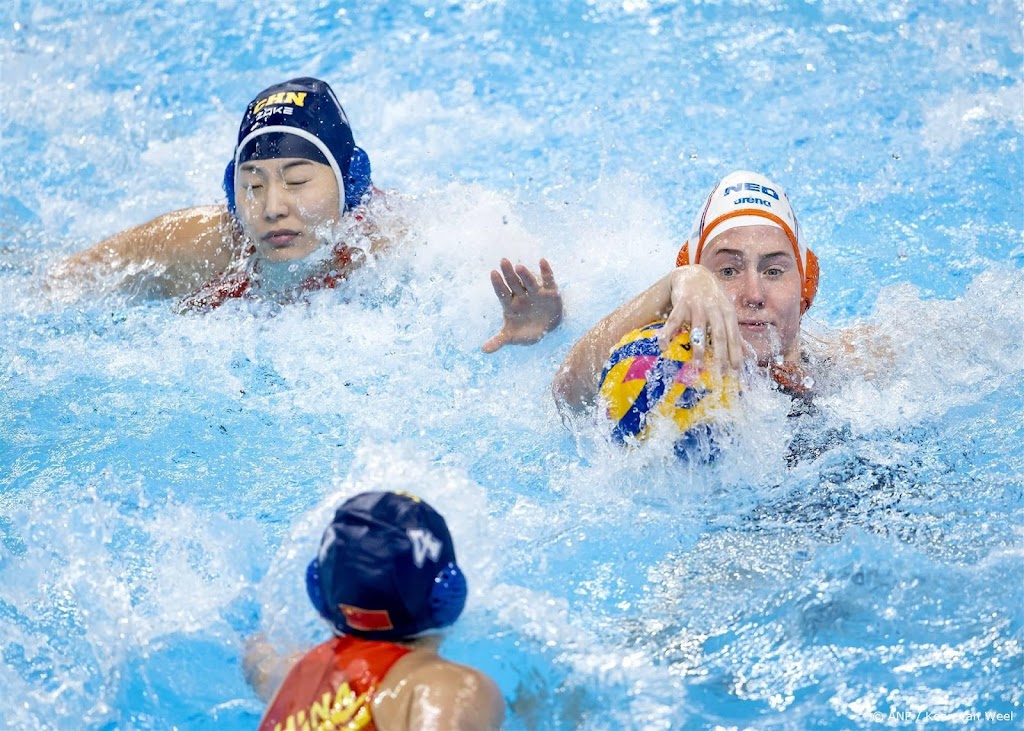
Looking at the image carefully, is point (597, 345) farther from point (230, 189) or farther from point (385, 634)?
point (230, 189)

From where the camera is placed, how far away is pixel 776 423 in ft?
11.6

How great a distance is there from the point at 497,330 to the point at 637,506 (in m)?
1.21

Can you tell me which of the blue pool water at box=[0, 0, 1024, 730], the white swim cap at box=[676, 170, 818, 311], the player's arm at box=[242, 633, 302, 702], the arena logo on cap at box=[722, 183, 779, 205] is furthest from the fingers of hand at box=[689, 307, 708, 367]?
the player's arm at box=[242, 633, 302, 702]

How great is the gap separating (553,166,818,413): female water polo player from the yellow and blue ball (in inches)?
7.2

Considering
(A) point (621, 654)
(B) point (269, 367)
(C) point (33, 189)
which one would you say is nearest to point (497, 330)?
(B) point (269, 367)

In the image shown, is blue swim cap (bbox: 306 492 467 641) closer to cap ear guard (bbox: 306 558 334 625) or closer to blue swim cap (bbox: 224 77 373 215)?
cap ear guard (bbox: 306 558 334 625)

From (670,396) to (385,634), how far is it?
1.04 meters

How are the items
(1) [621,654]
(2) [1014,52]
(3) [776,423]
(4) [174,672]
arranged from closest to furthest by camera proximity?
(1) [621,654], (4) [174,672], (3) [776,423], (2) [1014,52]

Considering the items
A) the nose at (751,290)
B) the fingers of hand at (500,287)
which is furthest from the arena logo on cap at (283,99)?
the nose at (751,290)

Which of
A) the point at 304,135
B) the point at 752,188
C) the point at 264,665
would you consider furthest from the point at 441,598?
the point at 304,135

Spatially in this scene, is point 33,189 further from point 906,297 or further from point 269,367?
point 906,297

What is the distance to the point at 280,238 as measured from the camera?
4.60 metres

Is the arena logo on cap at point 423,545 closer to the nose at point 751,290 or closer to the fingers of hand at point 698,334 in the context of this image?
the fingers of hand at point 698,334

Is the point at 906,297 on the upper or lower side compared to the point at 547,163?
lower
